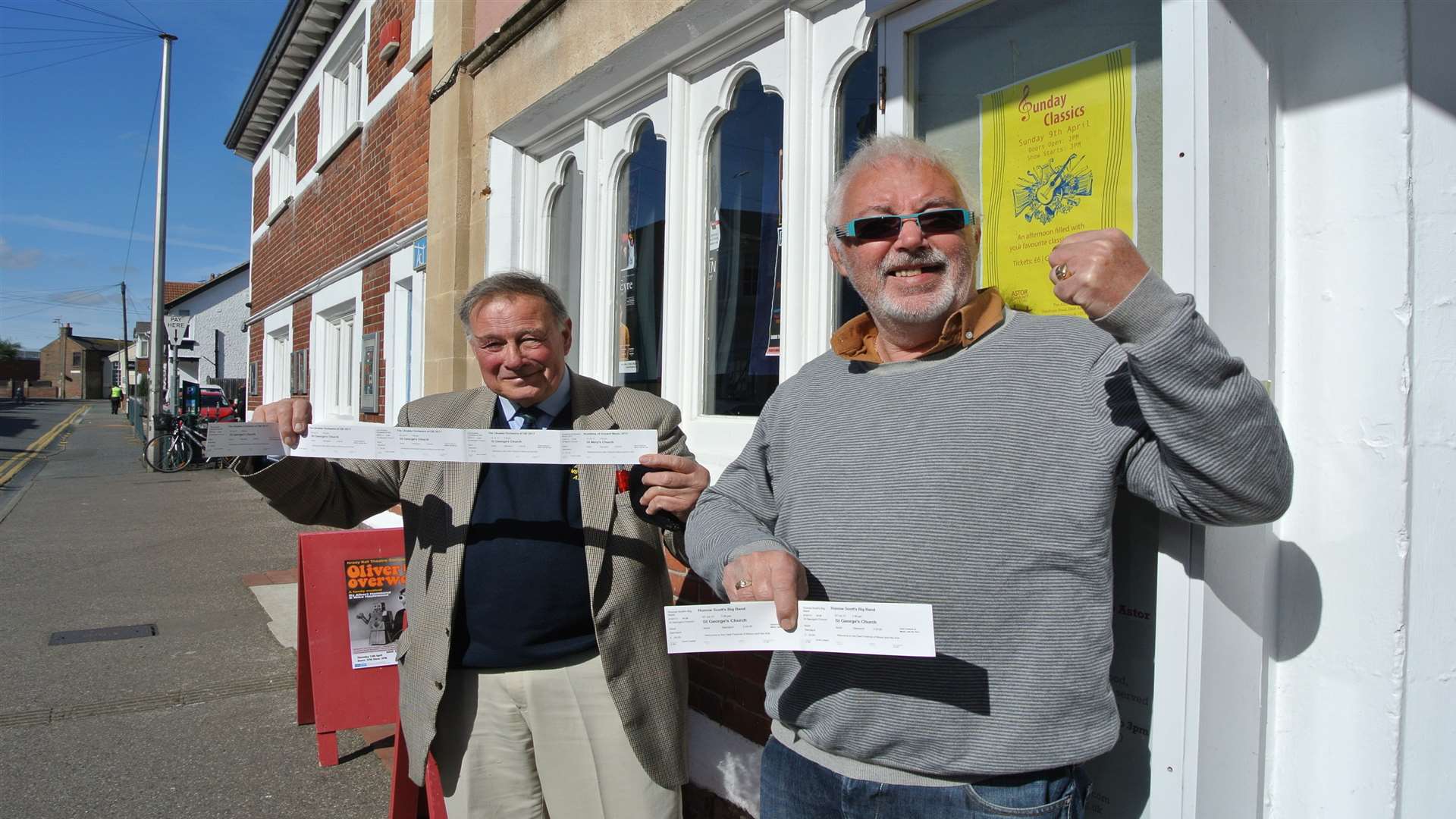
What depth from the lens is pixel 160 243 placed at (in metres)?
18.0

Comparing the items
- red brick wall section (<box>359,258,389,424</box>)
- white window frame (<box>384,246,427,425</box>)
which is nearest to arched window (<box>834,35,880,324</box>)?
white window frame (<box>384,246,427,425</box>)

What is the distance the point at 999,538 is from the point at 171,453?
60.8 ft

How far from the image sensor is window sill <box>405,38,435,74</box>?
20.3 ft

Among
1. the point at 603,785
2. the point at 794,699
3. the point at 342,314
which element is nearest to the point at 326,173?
the point at 342,314

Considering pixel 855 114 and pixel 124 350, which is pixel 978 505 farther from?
pixel 124 350

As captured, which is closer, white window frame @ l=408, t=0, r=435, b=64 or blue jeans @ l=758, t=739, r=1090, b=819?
blue jeans @ l=758, t=739, r=1090, b=819

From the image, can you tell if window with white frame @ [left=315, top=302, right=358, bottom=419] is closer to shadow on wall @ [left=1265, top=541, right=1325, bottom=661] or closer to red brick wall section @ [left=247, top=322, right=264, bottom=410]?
red brick wall section @ [left=247, top=322, right=264, bottom=410]

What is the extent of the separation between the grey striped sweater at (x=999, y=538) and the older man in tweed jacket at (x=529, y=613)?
2.48 feet

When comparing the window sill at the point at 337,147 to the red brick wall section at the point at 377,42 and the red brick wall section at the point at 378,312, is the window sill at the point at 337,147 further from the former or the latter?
the red brick wall section at the point at 378,312

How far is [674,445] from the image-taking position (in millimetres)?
2318

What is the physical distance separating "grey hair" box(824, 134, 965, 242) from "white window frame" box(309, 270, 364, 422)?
7586 mm

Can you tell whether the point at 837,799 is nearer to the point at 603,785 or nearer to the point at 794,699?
the point at 794,699

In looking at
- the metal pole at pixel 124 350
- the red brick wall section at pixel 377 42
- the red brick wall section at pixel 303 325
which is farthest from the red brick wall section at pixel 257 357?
the metal pole at pixel 124 350

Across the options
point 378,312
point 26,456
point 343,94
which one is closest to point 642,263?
point 378,312
